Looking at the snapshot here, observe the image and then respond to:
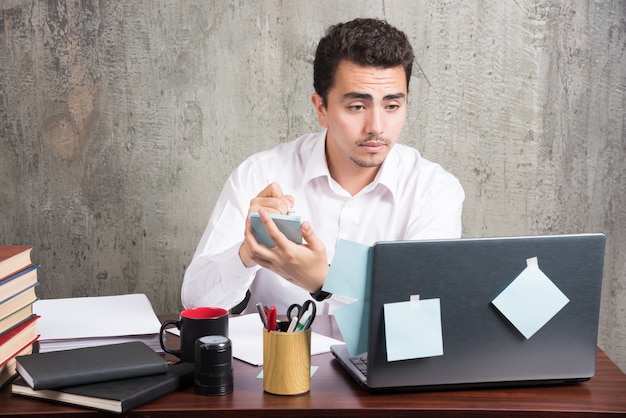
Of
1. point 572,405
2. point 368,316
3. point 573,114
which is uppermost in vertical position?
point 573,114

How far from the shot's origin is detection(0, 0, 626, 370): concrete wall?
2.91 m

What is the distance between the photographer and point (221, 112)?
296cm

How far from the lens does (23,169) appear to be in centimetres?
296

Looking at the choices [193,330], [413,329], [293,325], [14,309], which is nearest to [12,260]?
[14,309]

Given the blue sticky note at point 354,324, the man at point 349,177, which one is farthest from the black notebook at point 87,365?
the man at point 349,177

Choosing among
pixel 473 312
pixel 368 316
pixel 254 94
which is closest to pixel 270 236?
pixel 368 316

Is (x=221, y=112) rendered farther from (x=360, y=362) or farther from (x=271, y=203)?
(x=360, y=362)

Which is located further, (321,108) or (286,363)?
(321,108)

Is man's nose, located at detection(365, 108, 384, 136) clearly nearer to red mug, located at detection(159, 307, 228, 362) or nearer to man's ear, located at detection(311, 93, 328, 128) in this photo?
man's ear, located at detection(311, 93, 328, 128)

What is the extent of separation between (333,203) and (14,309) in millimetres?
1088

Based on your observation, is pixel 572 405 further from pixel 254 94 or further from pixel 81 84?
pixel 81 84

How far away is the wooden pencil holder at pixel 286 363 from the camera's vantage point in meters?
1.24

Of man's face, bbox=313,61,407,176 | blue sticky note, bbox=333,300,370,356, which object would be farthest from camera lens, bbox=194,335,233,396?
man's face, bbox=313,61,407,176

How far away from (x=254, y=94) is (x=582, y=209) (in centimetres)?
147
